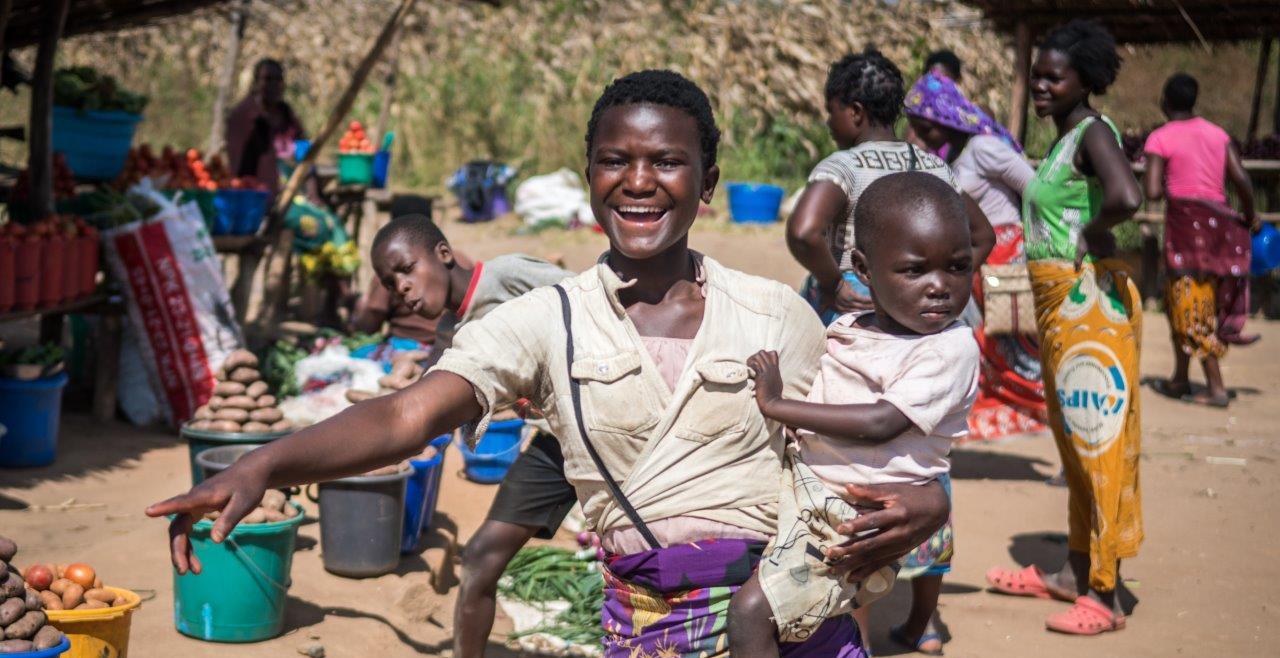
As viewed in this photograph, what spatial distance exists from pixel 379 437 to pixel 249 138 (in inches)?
346

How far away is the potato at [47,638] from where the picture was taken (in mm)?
2955

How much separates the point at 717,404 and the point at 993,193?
4.37m

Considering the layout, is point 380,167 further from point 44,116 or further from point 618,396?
point 618,396

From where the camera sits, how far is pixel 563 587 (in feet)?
16.1

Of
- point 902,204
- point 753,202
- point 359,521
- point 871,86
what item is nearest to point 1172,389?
point 753,202

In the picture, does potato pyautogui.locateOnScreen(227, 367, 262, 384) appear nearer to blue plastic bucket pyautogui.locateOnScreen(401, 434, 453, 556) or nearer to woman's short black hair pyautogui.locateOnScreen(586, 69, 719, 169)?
blue plastic bucket pyautogui.locateOnScreen(401, 434, 453, 556)

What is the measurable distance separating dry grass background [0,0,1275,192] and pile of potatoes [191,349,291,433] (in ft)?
34.4

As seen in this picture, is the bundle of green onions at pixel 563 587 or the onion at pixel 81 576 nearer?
the onion at pixel 81 576

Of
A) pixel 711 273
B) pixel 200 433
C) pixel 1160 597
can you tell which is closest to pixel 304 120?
pixel 200 433

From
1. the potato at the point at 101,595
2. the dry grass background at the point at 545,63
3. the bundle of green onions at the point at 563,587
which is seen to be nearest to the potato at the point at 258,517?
the potato at the point at 101,595

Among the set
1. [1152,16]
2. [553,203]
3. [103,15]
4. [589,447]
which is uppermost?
[1152,16]

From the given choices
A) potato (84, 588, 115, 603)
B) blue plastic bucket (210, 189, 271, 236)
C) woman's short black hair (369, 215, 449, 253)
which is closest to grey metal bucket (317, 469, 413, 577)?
woman's short black hair (369, 215, 449, 253)

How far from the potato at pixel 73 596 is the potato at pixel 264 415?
198 cm

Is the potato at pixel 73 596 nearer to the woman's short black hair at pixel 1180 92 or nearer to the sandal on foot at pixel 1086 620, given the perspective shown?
the sandal on foot at pixel 1086 620
